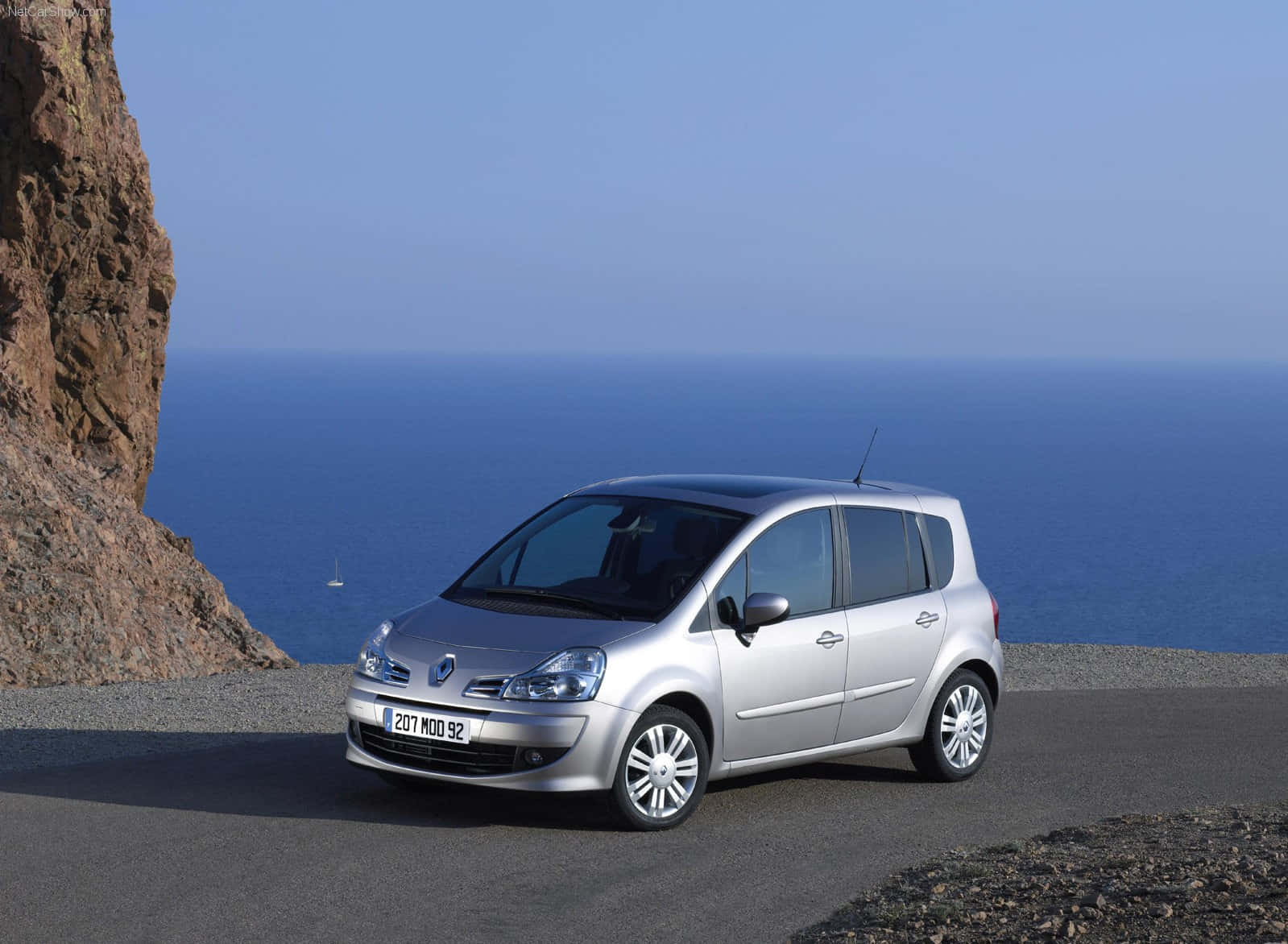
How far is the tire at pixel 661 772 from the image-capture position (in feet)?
25.9

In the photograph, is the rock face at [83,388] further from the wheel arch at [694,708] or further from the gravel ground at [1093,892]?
the gravel ground at [1093,892]

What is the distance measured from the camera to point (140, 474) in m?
23.1

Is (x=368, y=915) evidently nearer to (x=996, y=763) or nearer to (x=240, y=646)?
(x=996, y=763)

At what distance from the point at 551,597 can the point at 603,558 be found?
0.56m

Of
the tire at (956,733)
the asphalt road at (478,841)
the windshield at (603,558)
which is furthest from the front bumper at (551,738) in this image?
the tire at (956,733)

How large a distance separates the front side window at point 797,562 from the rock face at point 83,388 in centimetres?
956

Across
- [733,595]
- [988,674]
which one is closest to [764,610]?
[733,595]

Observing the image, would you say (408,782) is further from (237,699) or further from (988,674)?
(237,699)

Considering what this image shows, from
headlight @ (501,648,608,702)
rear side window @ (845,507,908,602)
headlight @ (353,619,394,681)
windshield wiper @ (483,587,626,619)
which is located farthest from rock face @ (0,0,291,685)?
rear side window @ (845,507,908,602)

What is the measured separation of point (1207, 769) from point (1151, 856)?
3.43 metres

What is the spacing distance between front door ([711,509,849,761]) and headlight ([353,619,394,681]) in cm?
175

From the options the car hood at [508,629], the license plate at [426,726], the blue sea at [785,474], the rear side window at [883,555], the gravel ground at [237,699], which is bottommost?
the blue sea at [785,474]

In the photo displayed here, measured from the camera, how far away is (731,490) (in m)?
9.10

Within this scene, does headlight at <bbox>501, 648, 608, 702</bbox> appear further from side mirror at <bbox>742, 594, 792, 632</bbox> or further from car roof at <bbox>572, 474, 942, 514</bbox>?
car roof at <bbox>572, 474, 942, 514</bbox>
